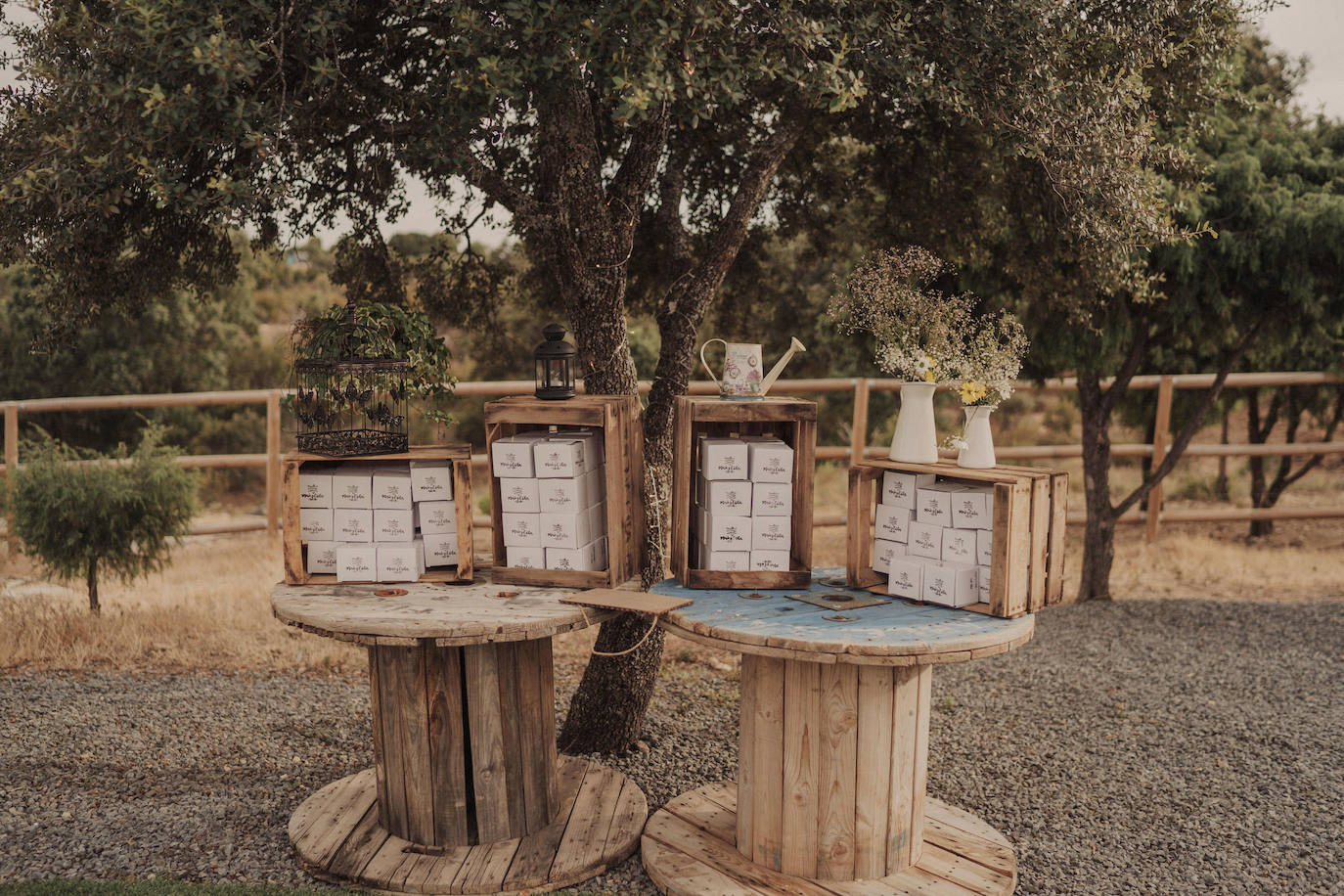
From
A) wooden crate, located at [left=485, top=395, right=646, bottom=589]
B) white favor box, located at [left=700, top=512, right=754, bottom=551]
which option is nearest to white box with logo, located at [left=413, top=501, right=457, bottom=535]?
wooden crate, located at [left=485, top=395, right=646, bottom=589]

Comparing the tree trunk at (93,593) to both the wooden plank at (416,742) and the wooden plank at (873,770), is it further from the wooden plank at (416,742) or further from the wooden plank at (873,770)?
the wooden plank at (873,770)

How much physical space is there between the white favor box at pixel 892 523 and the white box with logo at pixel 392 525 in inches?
Answer: 58.6

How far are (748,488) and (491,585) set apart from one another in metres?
0.86

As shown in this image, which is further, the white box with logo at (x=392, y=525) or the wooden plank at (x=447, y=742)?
the white box with logo at (x=392, y=525)

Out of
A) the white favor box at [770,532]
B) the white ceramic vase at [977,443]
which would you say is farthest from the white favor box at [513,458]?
the white ceramic vase at [977,443]

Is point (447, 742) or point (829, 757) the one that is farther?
point (447, 742)

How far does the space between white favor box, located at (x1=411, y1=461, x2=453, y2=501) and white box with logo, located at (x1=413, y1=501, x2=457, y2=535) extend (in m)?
0.02

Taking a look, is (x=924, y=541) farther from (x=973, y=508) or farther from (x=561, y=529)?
(x=561, y=529)

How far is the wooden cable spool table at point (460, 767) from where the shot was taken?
9.50ft

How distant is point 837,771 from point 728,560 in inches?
27.6

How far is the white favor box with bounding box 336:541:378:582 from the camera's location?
315cm

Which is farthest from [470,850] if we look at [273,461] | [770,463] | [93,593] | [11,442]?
[11,442]

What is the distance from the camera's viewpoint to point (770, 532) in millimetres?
3125

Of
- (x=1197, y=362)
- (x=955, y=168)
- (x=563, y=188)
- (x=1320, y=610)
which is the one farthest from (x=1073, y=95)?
(x=1197, y=362)
